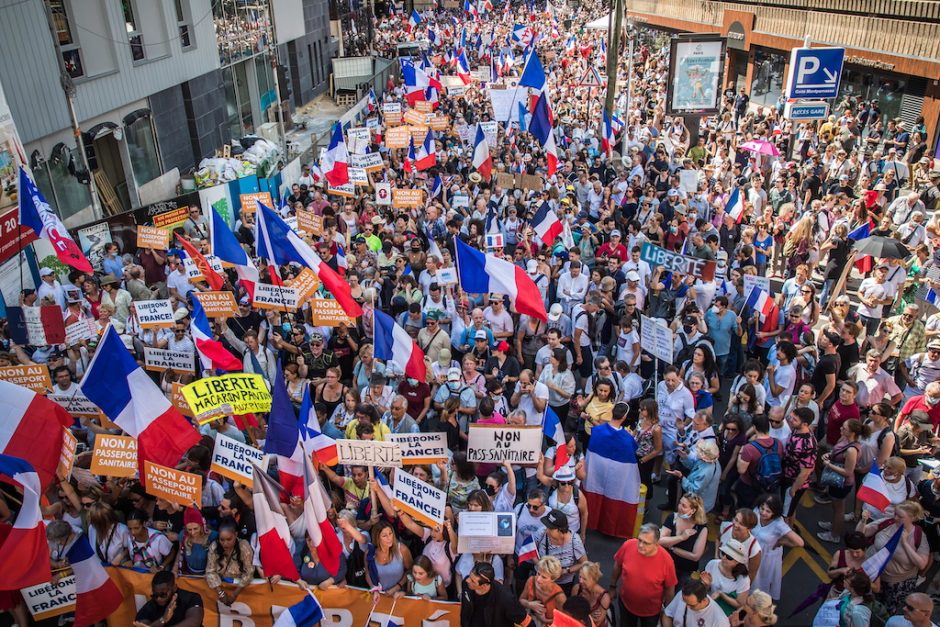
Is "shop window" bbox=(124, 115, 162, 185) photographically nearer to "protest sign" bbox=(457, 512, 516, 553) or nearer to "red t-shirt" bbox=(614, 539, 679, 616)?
"protest sign" bbox=(457, 512, 516, 553)

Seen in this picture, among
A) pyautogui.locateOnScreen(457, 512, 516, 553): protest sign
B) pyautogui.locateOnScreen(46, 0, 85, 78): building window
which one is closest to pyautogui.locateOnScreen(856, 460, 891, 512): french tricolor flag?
pyautogui.locateOnScreen(457, 512, 516, 553): protest sign

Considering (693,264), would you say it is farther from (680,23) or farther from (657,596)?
(680,23)

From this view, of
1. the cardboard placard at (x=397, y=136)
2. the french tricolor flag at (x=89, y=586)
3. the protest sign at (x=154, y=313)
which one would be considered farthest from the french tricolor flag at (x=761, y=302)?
the cardboard placard at (x=397, y=136)

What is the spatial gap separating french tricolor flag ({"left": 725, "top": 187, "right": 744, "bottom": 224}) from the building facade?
9.29 m

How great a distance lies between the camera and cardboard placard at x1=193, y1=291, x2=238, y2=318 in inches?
348

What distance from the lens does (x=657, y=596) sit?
5613mm

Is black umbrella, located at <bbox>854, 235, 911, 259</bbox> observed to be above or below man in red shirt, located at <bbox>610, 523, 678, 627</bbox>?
above

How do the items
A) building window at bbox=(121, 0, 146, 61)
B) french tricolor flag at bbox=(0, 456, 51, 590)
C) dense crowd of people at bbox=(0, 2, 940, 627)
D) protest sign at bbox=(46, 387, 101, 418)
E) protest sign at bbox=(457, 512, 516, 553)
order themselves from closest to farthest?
french tricolor flag at bbox=(0, 456, 51, 590), protest sign at bbox=(457, 512, 516, 553), dense crowd of people at bbox=(0, 2, 940, 627), protest sign at bbox=(46, 387, 101, 418), building window at bbox=(121, 0, 146, 61)

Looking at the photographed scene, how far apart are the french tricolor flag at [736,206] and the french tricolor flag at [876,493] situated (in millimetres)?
7489

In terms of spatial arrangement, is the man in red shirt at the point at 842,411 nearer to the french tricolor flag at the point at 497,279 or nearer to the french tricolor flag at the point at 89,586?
the french tricolor flag at the point at 497,279

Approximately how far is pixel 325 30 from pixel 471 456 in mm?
39810

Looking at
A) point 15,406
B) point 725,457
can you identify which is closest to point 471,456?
point 725,457

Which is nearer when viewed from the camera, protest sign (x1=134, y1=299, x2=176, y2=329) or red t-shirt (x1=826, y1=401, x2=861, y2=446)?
red t-shirt (x1=826, y1=401, x2=861, y2=446)

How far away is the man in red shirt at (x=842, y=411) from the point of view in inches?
295
